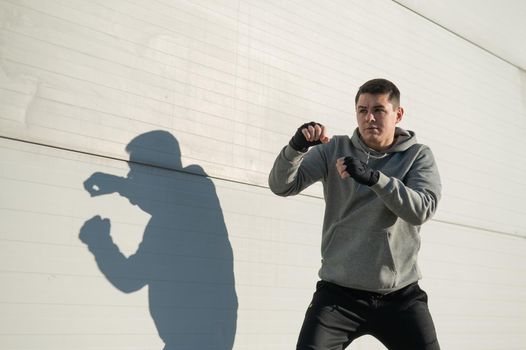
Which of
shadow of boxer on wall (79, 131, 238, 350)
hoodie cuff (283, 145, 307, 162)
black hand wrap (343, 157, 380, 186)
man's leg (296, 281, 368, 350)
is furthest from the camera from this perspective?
shadow of boxer on wall (79, 131, 238, 350)

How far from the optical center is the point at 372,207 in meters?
2.10

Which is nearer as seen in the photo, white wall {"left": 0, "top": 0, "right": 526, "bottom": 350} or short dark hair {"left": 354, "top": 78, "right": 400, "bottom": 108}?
white wall {"left": 0, "top": 0, "right": 526, "bottom": 350}

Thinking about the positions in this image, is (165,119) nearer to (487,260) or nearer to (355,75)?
(355,75)

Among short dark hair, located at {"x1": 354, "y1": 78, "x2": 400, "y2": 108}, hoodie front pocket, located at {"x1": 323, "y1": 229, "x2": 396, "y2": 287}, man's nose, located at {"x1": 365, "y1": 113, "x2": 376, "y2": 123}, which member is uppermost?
short dark hair, located at {"x1": 354, "y1": 78, "x2": 400, "y2": 108}

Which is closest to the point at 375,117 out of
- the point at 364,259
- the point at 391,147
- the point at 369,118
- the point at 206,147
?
the point at 369,118

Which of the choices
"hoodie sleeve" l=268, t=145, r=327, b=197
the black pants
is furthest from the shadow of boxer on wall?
the black pants

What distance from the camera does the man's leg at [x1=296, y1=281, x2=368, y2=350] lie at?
6.30 ft

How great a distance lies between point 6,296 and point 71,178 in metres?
0.48

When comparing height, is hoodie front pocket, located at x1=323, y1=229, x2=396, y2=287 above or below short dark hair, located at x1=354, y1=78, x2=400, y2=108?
below

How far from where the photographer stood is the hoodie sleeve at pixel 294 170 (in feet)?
6.78

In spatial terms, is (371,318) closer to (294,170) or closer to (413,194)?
(413,194)

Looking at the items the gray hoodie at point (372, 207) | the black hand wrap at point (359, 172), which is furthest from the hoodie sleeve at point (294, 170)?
the black hand wrap at point (359, 172)

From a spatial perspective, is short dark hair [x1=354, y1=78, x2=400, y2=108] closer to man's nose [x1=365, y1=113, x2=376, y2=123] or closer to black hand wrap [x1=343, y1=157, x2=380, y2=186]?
man's nose [x1=365, y1=113, x2=376, y2=123]

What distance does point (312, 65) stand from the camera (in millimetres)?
2941
